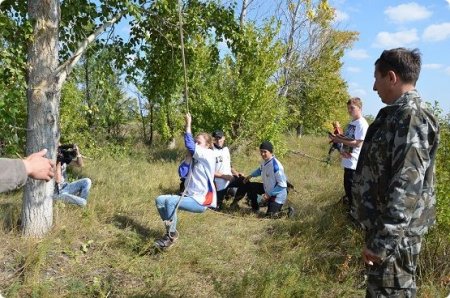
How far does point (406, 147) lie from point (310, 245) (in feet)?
9.87

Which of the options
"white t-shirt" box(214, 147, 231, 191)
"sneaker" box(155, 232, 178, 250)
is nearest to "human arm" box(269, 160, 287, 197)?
"white t-shirt" box(214, 147, 231, 191)

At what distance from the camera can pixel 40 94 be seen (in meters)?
4.46

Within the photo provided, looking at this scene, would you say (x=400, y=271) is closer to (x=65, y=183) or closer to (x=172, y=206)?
(x=172, y=206)

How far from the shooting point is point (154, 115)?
63.4 ft

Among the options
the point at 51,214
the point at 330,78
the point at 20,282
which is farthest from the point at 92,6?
the point at 330,78

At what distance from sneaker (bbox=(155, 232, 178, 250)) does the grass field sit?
0.27 ft

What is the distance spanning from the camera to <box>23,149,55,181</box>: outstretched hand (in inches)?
79.7

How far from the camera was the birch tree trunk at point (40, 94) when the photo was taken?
4453 mm

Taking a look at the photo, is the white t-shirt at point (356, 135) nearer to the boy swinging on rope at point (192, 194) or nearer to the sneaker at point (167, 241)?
the boy swinging on rope at point (192, 194)

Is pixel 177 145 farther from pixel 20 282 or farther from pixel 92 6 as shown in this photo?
pixel 20 282

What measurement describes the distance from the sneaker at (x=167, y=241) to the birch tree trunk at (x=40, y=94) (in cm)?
133

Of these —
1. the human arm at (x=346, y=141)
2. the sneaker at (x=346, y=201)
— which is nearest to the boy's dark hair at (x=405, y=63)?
the human arm at (x=346, y=141)

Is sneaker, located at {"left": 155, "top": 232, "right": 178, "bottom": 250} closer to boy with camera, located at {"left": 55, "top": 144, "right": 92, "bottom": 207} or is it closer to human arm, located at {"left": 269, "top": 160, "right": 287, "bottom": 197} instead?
boy with camera, located at {"left": 55, "top": 144, "right": 92, "bottom": 207}

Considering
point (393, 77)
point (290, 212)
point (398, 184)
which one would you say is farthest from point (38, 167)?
point (290, 212)
